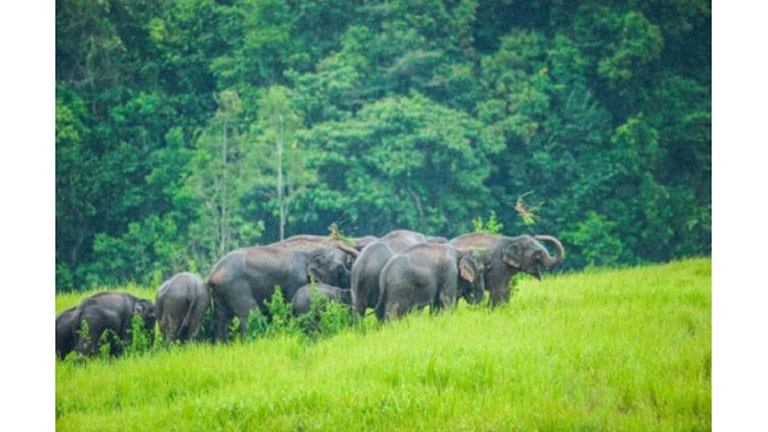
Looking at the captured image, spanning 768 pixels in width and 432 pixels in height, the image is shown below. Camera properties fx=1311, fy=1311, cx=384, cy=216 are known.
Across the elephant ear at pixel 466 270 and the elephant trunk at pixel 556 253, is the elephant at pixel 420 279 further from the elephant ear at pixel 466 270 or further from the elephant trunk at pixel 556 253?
the elephant trunk at pixel 556 253

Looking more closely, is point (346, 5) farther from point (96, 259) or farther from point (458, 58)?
point (96, 259)

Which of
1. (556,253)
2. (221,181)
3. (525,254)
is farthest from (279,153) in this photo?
(556,253)

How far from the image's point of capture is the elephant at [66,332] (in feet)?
28.7

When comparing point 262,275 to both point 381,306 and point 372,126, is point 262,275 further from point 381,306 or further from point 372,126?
point 372,126

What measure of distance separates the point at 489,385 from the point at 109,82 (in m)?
3.46

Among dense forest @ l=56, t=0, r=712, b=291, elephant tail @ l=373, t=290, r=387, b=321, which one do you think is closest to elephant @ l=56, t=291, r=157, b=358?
dense forest @ l=56, t=0, r=712, b=291

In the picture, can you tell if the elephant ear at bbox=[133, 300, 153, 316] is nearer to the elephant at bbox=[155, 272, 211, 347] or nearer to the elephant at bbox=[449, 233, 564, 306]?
the elephant at bbox=[155, 272, 211, 347]

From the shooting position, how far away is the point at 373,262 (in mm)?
8930

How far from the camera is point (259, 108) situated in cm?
909

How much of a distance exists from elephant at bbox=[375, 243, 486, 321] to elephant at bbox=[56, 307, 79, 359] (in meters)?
2.02

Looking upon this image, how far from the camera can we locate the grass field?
7.72m

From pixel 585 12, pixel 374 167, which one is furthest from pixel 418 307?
pixel 585 12

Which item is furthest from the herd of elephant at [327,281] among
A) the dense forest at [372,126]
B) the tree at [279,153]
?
the tree at [279,153]

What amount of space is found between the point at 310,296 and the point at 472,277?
3.69 ft
